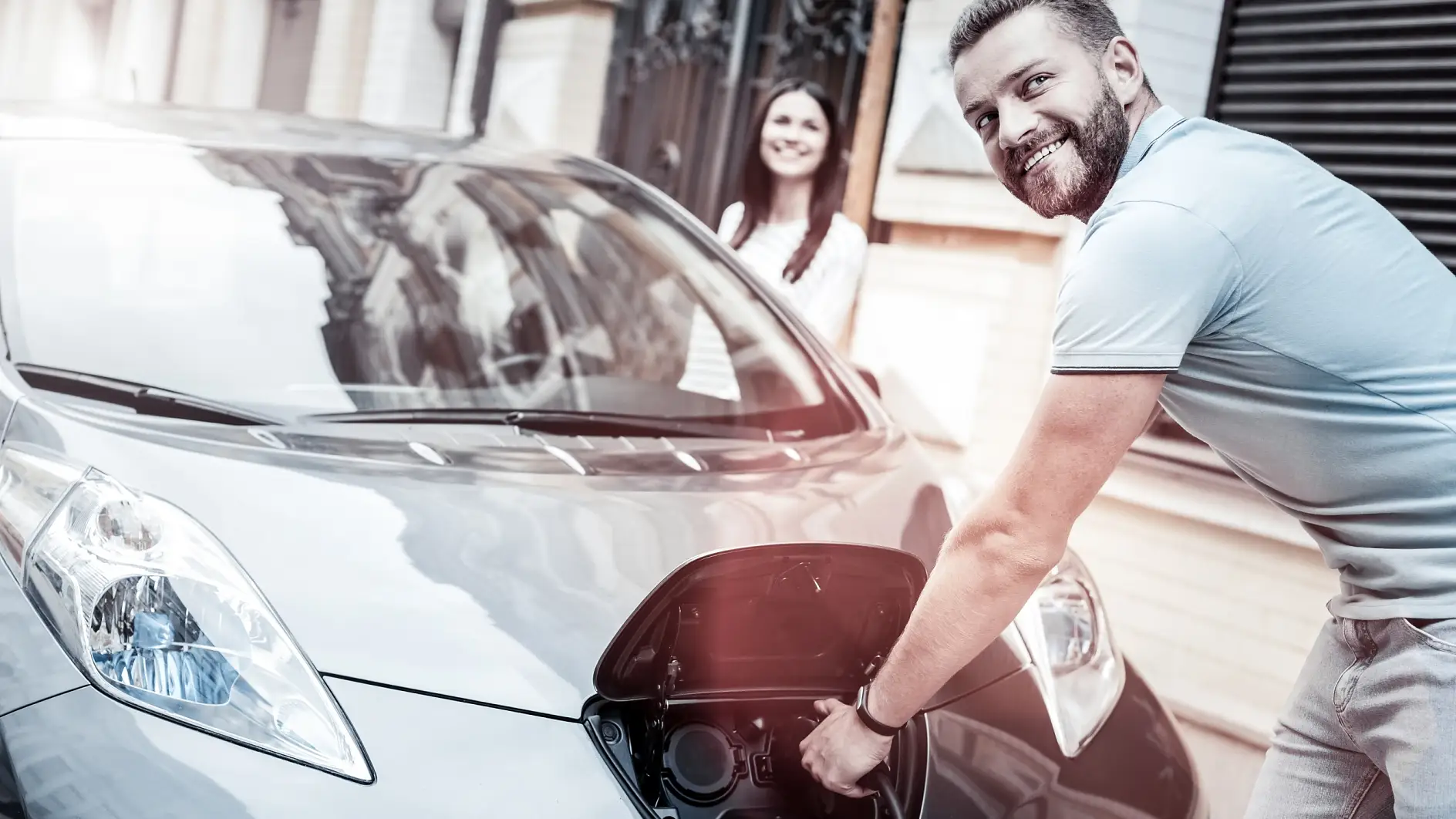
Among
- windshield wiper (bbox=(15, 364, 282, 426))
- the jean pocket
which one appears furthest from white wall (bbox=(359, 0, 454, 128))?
the jean pocket

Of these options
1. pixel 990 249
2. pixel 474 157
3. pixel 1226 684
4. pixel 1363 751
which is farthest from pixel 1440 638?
pixel 990 249

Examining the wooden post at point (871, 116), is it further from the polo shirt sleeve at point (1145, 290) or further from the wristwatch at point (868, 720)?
the polo shirt sleeve at point (1145, 290)

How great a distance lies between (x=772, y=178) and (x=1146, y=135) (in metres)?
2.56

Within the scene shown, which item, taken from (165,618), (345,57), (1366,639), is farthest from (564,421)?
(345,57)

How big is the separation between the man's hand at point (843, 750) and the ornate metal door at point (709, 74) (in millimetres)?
4698

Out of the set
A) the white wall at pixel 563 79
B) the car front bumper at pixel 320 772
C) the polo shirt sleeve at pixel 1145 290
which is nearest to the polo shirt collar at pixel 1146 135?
the polo shirt sleeve at pixel 1145 290

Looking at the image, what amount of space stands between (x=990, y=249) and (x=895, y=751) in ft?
12.3

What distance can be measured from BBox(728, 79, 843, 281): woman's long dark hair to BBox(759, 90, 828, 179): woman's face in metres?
0.02

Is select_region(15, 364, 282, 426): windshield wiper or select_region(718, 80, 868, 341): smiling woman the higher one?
select_region(718, 80, 868, 341): smiling woman

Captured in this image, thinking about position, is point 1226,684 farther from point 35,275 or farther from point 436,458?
point 35,275

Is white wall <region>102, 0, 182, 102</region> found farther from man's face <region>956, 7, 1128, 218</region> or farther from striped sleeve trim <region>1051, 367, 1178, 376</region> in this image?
striped sleeve trim <region>1051, 367, 1178, 376</region>

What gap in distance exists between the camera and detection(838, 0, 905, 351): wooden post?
6043 millimetres

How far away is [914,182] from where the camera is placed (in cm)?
572

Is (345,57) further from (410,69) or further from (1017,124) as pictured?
(1017,124)
